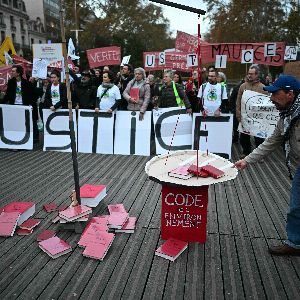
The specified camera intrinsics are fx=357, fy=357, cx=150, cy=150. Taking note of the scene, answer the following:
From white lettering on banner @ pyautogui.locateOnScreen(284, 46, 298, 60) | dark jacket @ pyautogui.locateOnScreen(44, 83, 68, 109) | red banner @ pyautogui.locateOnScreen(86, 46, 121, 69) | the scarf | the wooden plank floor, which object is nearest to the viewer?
the wooden plank floor

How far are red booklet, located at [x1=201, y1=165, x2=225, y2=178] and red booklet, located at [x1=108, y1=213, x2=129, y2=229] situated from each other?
1229 mm

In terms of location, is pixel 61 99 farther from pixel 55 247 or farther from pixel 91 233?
pixel 55 247

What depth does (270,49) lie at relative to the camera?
911cm

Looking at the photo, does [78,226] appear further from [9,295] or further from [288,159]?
[288,159]

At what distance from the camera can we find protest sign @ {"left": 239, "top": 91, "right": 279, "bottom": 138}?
709cm

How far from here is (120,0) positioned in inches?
1781

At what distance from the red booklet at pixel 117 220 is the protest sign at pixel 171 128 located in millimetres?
3471

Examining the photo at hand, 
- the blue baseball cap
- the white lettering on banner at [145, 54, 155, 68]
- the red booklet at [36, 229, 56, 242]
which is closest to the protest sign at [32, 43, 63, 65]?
the white lettering on banner at [145, 54, 155, 68]

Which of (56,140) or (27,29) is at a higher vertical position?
(27,29)

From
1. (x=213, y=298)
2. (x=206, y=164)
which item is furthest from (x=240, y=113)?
(x=213, y=298)

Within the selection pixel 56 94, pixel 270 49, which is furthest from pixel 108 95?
pixel 270 49

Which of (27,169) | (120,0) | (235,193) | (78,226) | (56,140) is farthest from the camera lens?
(120,0)

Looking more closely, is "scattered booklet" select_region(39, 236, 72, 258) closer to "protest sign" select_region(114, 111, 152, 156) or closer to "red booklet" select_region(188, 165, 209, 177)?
"red booklet" select_region(188, 165, 209, 177)

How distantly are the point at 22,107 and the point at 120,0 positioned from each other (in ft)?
136
